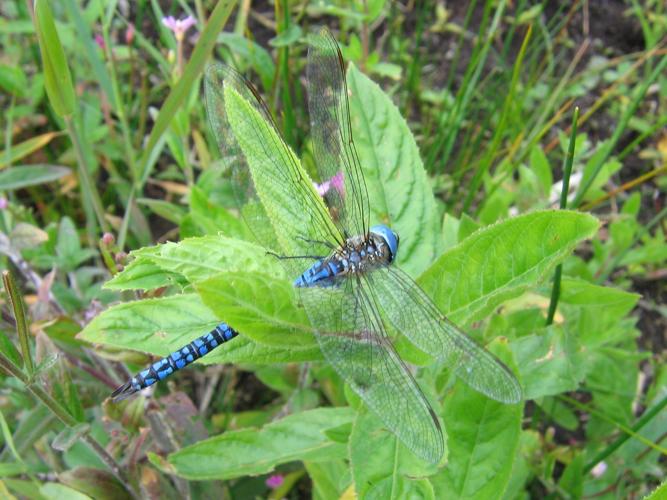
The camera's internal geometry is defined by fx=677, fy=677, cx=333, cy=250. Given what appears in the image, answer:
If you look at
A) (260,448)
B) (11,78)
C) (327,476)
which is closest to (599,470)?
(327,476)

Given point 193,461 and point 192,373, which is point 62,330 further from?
point 192,373

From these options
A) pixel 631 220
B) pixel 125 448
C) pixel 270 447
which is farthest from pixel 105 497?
pixel 631 220

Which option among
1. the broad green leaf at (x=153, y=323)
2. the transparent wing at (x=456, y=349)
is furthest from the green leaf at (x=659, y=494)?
the broad green leaf at (x=153, y=323)

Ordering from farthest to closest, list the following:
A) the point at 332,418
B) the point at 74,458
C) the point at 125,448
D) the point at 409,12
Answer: the point at 409,12 < the point at 74,458 < the point at 125,448 < the point at 332,418

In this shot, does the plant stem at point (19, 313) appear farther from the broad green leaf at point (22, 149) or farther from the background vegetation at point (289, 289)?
the broad green leaf at point (22, 149)

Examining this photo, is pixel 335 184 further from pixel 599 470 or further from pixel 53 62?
pixel 599 470

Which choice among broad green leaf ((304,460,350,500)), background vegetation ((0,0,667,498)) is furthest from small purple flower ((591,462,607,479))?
broad green leaf ((304,460,350,500))

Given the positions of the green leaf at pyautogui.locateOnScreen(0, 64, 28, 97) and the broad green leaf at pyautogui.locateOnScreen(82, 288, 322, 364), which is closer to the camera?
the broad green leaf at pyautogui.locateOnScreen(82, 288, 322, 364)

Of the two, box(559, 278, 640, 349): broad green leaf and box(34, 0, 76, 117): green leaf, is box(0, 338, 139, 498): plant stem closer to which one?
box(34, 0, 76, 117): green leaf
